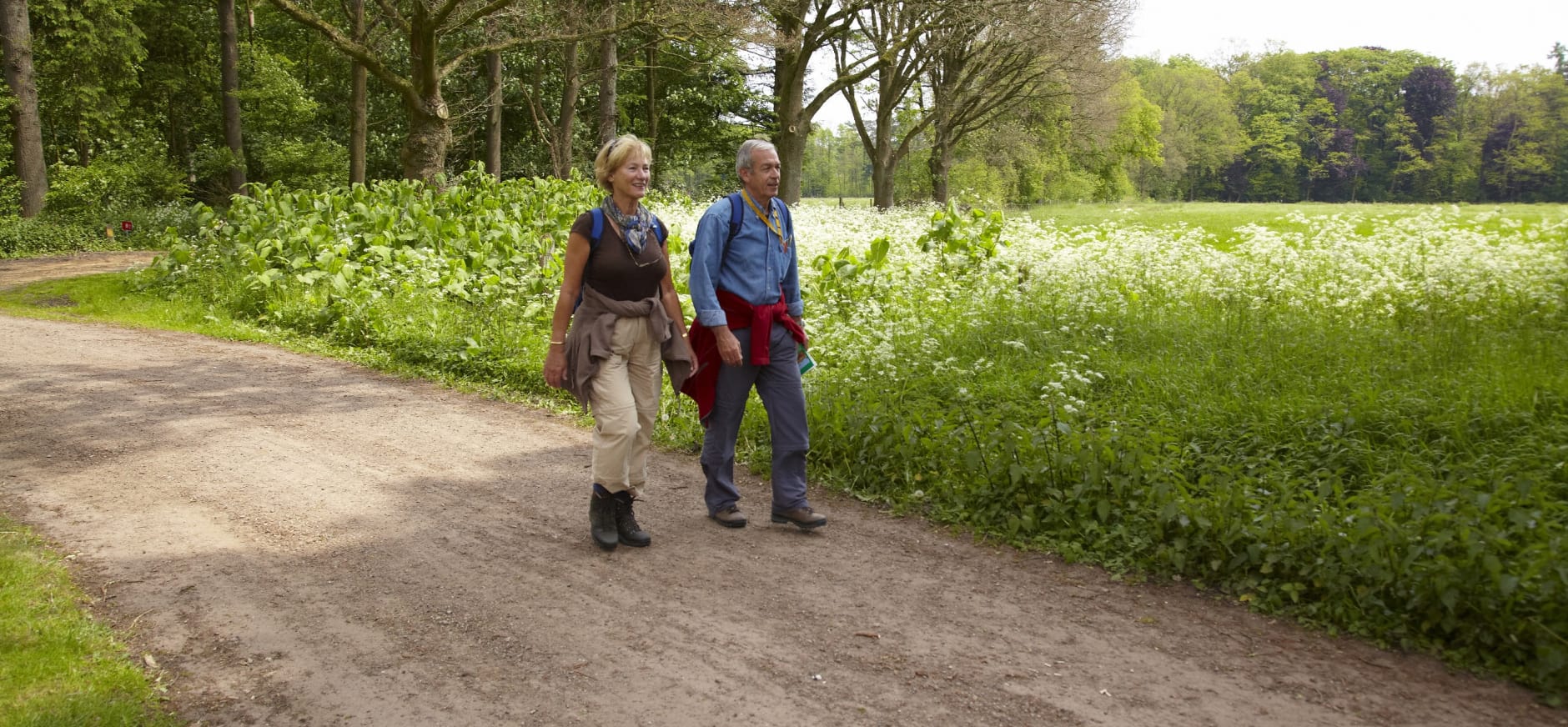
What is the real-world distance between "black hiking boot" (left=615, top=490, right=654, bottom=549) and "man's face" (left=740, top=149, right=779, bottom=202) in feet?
5.50

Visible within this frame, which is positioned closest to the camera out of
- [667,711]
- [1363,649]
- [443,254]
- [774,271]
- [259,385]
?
[667,711]

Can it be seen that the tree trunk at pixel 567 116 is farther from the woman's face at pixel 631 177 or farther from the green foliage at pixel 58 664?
the green foliage at pixel 58 664

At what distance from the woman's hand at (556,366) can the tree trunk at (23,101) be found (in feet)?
82.8

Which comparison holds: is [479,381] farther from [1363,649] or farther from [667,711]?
[1363,649]

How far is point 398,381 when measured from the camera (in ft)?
33.1

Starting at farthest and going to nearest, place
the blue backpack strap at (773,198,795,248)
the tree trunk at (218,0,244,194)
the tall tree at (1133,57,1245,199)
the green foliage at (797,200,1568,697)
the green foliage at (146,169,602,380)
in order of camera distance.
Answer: the tall tree at (1133,57,1245,199), the tree trunk at (218,0,244,194), the green foliage at (146,169,602,380), the blue backpack strap at (773,198,795,248), the green foliage at (797,200,1568,697)

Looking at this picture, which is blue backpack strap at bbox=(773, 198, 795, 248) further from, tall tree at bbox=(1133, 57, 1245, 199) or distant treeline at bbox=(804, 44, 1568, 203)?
tall tree at bbox=(1133, 57, 1245, 199)

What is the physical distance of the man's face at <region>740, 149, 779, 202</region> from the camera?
212 inches

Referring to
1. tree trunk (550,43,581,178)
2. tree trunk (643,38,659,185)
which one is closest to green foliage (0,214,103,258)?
tree trunk (550,43,581,178)

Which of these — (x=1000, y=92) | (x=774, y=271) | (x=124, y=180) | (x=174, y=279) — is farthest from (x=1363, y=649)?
(x=1000, y=92)

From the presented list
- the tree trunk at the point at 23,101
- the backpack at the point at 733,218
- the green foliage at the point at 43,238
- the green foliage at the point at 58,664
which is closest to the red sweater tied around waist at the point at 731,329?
the backpack at the point at 733,218

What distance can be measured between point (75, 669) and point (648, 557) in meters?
2.40

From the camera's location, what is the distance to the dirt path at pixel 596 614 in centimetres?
380

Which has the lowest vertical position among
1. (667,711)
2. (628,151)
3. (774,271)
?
(667,711)
